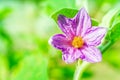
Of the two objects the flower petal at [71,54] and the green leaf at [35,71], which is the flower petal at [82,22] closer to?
the flower petal at [71,54]

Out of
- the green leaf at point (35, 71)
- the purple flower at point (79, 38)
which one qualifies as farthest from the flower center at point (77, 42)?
the green leaf at point (35, 71)

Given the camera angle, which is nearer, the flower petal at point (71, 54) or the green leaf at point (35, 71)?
the flower petal at point (71, 54)

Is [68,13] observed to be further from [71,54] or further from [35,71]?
[35,71]

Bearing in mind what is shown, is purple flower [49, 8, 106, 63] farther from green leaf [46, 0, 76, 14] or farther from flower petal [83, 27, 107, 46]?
green leaf [46, 0, 76, 14]

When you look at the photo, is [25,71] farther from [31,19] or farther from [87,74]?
[31,19]

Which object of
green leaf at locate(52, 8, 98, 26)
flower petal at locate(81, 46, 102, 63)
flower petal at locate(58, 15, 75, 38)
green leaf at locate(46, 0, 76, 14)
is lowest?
flower petal at locate(81, 46, 102, 63)

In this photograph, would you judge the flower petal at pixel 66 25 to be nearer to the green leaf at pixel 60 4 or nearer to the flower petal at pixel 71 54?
the flower petal at pixel 71 54

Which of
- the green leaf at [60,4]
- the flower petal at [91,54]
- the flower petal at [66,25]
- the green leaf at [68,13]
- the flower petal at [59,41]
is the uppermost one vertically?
the green leaf at [60,4]

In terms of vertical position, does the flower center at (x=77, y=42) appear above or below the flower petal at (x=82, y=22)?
below

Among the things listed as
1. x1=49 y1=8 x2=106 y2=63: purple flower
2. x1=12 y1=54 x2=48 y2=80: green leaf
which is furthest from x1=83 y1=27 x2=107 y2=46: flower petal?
x1=12 y1=54 x2=48 y2=80: green leaf
